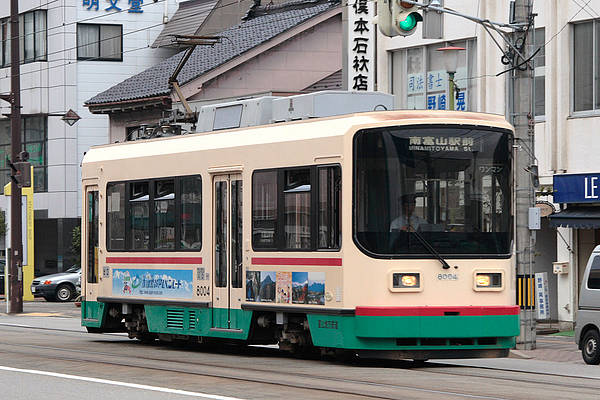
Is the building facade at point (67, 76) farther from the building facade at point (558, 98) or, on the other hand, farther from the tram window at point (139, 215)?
the tram window at point (139, 215)

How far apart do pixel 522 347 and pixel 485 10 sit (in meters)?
10.5

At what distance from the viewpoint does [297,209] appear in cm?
1731

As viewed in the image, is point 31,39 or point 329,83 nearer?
point 329,83

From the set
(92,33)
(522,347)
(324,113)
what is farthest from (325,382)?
(92,33)

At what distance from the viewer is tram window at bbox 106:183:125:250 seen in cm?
2136

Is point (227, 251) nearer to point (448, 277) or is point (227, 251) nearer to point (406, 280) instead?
point (406, 280)

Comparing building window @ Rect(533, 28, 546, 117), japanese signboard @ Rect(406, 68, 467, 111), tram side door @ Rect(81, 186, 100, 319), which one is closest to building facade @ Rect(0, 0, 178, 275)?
japanese signboard @ Rect(406, 68, 467, 111)

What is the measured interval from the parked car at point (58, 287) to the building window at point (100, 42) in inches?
533

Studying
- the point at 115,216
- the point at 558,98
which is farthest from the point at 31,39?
the point at 115,216

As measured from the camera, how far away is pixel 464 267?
16766 mm

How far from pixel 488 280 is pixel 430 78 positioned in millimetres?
16648

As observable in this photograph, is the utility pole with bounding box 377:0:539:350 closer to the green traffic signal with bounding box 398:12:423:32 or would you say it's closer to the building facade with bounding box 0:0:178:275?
the green traffic signal with bounding box 398:12:423:32

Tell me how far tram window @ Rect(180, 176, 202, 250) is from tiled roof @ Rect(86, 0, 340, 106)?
25.3 meters

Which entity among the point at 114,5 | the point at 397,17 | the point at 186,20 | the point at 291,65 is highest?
the point at 114,5
